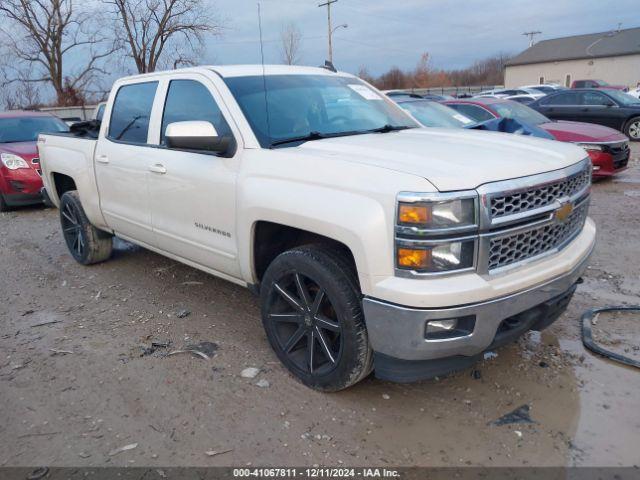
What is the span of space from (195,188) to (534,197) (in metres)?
2.21

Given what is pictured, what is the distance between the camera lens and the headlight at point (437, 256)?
8.16 feet

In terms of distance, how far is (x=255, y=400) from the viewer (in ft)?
10.4

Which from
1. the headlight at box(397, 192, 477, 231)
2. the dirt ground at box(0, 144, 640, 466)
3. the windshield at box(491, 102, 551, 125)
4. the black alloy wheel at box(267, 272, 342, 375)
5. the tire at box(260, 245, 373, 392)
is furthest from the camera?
the windshield at box(491, 102, 551, 125)

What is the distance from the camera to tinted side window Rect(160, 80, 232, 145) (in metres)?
3.66

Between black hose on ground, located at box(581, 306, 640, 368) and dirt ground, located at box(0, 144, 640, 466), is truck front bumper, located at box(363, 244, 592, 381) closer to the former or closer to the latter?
dirt ground, located at box(0, 144, 640, 466)

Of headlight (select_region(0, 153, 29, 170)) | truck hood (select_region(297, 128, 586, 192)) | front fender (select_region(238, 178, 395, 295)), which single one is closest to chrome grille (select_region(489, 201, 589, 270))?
truck hood (select_region(297, 128, 586, 192))

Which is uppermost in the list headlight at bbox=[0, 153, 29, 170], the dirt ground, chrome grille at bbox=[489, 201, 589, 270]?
chrome grille at bbox=[489, 201, 589, 270]

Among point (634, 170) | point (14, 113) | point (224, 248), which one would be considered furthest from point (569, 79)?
point (224, 248)

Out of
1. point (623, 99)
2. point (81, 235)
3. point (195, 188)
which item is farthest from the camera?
point (623, 99)

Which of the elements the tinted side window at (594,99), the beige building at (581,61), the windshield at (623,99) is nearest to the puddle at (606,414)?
the tinted side window at (594,99)

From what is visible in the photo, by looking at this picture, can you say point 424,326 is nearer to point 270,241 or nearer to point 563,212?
point 563,212

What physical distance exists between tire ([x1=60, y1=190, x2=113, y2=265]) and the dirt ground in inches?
43.1

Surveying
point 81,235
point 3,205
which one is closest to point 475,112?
point 81,235

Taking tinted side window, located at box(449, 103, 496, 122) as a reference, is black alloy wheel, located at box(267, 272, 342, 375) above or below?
below
